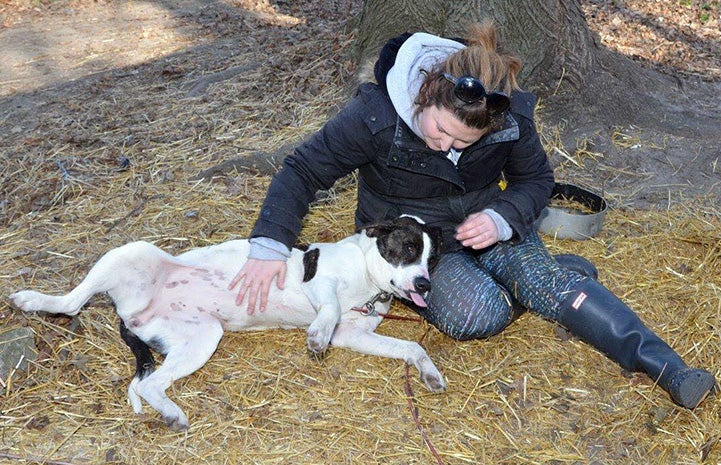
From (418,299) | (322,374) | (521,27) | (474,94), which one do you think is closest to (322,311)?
(322,374)

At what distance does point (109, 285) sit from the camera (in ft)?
13.3

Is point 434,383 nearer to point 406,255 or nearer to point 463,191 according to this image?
point 406,255

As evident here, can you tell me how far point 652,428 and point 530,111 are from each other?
72.3 inches

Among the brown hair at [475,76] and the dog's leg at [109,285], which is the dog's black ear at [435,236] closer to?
the brown hair at [475,76]

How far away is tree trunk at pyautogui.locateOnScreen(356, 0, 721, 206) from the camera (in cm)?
624

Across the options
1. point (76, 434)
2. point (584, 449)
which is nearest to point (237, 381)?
point (76, 434)

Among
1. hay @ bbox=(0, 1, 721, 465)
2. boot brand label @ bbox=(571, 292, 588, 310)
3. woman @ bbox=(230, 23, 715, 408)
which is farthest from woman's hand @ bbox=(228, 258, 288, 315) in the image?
boot brand label @ bbox=(571, 292, 588, 310)

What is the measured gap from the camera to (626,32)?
9836 mm

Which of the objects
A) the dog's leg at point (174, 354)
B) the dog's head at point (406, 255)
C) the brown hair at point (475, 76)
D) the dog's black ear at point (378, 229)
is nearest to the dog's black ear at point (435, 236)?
the dog's head at point (406, 255)

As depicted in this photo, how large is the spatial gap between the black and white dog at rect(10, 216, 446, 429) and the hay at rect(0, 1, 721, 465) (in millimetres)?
128

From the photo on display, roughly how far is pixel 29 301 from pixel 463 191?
2556 millimetres

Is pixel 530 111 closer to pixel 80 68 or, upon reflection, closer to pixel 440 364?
pixel 440 364

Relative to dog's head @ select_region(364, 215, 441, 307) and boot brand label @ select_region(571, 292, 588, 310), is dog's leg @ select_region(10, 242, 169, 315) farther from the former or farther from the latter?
boot brand label @ select_region(571, 292, 588, 310)

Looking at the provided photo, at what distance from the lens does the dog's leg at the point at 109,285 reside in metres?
4.04
